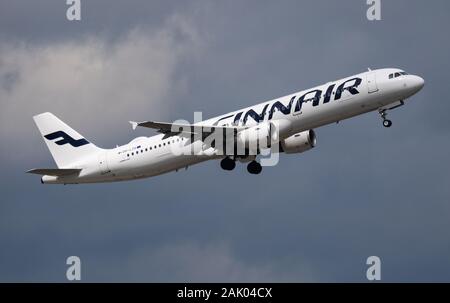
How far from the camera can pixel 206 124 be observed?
2933 inches

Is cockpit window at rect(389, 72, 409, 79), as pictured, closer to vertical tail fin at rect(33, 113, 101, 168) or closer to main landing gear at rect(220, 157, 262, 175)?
main landing gear at rect(220, 157, 262, 175)

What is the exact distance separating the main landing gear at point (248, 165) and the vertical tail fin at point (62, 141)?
32.9 ft

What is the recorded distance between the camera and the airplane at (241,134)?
69812 millimetres

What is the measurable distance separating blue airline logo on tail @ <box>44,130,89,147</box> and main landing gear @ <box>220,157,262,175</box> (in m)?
11.4

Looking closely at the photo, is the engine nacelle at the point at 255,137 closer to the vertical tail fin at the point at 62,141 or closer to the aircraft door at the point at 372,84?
the aircraft door at the point at 372,84

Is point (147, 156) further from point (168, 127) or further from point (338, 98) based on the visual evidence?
point (338, 98)

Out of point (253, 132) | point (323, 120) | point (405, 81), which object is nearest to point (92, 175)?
point (253, 132)

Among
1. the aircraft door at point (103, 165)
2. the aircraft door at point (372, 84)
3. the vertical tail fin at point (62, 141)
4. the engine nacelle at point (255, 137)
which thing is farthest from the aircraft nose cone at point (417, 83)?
the vertical tail fin at point (62, 141)

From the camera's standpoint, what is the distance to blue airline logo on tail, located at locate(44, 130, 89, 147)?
263ft

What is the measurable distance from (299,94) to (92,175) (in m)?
16.7

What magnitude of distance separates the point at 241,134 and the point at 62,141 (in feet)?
52.8

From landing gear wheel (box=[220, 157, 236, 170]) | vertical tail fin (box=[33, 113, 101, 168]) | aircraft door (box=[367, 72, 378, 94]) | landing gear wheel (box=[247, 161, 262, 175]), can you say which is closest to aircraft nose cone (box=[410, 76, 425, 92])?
aircraft door (box=[367, 72, 378, 94])

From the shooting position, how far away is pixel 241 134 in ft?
237

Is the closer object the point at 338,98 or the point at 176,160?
the point at 338,98
